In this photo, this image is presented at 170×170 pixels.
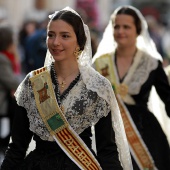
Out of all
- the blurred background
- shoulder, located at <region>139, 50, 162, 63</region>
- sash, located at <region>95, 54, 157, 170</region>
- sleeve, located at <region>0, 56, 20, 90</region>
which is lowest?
sash, located at <region>95, 54, 157, 170</region>

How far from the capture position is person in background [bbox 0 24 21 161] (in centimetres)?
744

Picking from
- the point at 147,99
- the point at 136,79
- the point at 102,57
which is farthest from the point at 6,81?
the point at 147,99

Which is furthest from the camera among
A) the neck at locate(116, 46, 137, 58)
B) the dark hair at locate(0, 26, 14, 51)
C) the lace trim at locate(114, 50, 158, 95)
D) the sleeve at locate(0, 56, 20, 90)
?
the dark hair at locate(0, 26, 14, 51)

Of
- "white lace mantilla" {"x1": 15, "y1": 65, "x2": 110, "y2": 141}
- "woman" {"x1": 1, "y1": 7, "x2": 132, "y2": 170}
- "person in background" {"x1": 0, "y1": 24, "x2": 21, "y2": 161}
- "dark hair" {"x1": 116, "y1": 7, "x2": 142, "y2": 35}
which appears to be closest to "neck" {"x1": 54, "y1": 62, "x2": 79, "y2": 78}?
"woman" {"x1": 1, "y1": 7, "x2": 132, "y2": 170}

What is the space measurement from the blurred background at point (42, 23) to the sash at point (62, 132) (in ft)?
8.78

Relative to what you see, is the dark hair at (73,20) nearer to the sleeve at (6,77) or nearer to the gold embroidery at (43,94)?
the gold embroidery at (43,94)

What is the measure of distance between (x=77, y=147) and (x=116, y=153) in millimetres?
225

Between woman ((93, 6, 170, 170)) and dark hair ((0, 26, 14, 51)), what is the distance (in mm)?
1176

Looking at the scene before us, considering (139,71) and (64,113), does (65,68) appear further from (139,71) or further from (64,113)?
(139,71)

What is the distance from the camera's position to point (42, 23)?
11172 mm

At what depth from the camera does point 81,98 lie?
15.0 feet

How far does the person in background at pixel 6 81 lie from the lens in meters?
7.44

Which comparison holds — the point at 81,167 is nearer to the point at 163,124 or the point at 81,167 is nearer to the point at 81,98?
the point at 81,98

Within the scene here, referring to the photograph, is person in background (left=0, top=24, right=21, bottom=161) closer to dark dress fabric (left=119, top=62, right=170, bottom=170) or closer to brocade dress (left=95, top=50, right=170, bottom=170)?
brocade dress (left=95, top=50, right=170, bottom=170)
